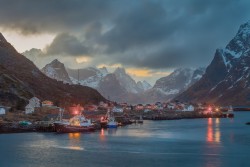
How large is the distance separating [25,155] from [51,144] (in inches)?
741

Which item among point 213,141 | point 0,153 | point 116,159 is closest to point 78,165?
point 116,159

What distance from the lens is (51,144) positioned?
363 feet

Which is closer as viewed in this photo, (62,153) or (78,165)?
(78,165)

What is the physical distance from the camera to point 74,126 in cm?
14950

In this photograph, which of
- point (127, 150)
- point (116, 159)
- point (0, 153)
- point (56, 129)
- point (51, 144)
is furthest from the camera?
point (56, 129)

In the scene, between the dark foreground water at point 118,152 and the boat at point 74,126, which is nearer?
the dark foreground water at point 118,152

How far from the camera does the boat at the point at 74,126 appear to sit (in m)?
146

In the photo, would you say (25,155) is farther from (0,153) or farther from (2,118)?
(2,118)

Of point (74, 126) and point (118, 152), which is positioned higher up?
point (74, 126)

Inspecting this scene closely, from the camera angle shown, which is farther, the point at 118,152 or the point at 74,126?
the point at 74,126

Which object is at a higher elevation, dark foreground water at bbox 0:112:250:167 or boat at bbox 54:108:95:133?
boat at bbox 54:108:95:133

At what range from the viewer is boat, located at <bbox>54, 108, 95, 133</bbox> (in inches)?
5738

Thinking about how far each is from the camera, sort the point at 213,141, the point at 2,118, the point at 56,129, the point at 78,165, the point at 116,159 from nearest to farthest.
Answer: the point at 78,165 → the point at 116,159 → the point at 213,141 → the point at 56,129 → the point at 2,118

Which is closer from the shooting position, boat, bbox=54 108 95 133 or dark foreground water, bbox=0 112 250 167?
dark foreground water, bbox=0 112 250 167
